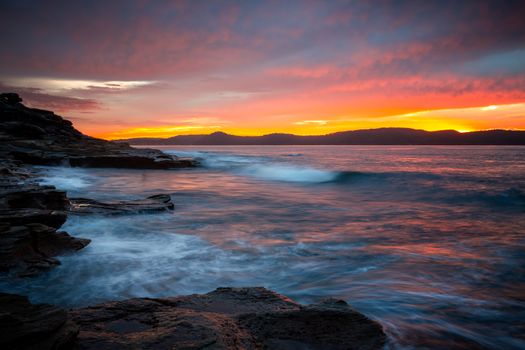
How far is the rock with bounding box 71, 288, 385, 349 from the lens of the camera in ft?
8.45

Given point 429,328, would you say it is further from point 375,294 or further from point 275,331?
point 275,331

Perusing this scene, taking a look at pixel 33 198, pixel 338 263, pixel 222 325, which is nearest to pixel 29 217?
pixel 33 198

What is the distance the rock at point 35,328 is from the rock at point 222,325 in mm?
172

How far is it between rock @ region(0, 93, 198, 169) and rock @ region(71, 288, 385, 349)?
74.8 feet

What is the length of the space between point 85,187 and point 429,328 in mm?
16958

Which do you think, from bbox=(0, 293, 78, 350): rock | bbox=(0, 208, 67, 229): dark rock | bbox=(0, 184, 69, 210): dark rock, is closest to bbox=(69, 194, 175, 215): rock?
bbox=(0, 184, 69, 210): dark rock

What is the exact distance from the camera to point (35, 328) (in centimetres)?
228

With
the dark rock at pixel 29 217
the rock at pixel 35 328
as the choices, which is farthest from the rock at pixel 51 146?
the rock at pixel 35 328

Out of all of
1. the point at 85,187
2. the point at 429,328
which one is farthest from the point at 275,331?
the point at 85,187

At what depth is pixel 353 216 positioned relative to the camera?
11320 millimetres

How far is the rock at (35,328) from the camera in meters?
2.17

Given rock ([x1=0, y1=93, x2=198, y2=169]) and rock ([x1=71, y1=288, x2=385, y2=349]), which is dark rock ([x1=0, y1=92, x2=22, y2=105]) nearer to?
rock ([x1=0, y1=93, x2=198, y2=169])

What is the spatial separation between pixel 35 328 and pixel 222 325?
1341 millimetres

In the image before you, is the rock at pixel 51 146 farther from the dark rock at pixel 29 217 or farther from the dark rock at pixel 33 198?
the dark rock at pixel 29 217
